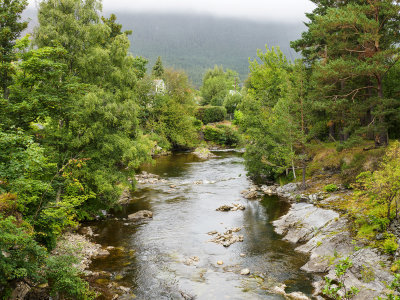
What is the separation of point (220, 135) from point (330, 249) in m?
59.5

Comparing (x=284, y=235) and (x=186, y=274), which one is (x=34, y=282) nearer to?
(x=186, y=274)

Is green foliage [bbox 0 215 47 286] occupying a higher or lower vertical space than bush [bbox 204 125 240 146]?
higher

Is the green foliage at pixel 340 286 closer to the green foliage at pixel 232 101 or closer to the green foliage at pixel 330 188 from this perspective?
the green foliage at pixel 330 188

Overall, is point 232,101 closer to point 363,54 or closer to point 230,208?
point 230,208

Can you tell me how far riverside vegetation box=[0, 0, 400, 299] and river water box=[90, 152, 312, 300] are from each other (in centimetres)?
307

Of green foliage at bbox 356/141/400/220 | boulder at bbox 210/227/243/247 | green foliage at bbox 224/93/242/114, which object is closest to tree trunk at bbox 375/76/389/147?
green foliage at bbox 356/141/400/220

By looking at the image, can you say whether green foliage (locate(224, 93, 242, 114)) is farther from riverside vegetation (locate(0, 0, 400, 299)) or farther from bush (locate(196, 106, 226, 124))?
riverside vegetation (locate(0, 0, 400, 299))

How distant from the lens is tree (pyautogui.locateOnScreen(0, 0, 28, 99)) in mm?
18500

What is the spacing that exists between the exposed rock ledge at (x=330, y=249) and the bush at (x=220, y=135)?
49.1m

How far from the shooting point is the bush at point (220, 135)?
7625 centimetres

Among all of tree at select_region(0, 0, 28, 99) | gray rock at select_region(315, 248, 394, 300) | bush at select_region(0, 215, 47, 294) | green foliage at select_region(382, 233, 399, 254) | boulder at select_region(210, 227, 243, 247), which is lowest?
boulder at select_region(210, 227, 243, 247)

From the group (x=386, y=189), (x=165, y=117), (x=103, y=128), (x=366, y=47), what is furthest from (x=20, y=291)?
(x=165, y=117)

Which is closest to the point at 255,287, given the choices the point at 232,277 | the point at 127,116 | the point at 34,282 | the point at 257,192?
the point at 232,277

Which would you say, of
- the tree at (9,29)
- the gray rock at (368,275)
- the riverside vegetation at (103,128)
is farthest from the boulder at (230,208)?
the tree at (9,29)
